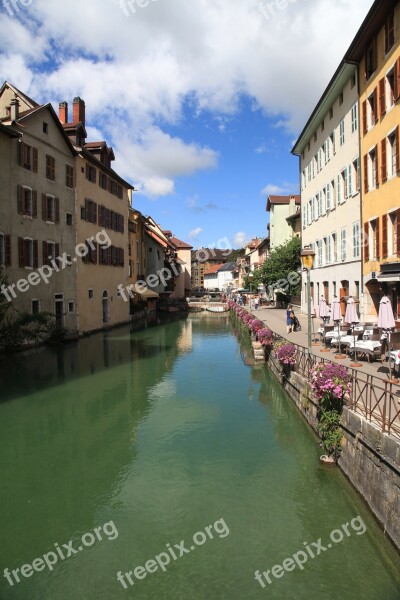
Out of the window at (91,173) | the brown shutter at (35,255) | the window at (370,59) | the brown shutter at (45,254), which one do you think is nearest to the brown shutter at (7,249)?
the brown shutter at (35,255)

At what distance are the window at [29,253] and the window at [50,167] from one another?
4348mm

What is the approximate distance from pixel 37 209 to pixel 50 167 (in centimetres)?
299

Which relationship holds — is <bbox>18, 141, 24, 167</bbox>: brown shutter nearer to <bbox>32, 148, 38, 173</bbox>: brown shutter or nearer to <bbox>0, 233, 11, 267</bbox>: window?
<bbox>32, 148, 38, 173</bbox>: brown shutter

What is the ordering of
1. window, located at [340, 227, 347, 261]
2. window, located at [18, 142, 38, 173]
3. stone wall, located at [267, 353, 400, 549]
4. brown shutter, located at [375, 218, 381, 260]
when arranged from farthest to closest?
window, located at [18, 142, 38, 173] < window, located at [340, 227, 347, 261] < brown shutter, located at [375, 218, 381, 260] < stone wall, located at [267, 353, 400, 549]

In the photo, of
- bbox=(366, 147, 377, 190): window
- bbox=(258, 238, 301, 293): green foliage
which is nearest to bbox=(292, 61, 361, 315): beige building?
bbox=(366, 147, 377, 190): window

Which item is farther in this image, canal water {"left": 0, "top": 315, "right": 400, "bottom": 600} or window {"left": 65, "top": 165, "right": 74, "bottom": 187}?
window {"left": 65, "top": 165, "right": 74, "bottom": 187}

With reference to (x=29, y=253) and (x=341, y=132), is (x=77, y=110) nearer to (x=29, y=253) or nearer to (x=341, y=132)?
(x=29, y=253)

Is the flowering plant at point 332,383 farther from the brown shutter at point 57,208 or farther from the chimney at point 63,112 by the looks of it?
the chimney at point 63,112

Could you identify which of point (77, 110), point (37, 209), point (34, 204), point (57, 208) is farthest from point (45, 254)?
point (77, 110)

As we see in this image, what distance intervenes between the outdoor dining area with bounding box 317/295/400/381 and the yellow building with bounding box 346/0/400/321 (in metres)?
2.26

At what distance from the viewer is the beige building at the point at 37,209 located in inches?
881

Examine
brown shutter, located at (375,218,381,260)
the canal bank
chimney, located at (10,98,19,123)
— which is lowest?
the canal bank

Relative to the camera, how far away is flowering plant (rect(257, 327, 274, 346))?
65.3 ft

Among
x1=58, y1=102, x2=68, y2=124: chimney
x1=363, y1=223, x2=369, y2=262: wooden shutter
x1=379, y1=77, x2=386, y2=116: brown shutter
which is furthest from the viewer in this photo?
x1=58, y1=102, x2=68, y2=124: chimney
